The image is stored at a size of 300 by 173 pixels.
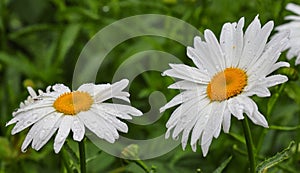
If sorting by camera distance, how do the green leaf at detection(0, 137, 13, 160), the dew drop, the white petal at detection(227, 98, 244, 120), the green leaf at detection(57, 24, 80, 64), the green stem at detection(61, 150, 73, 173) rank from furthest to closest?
the green leaf at detection(57, 24, 80, 64) → the green leaf at detection(0, 137, 13, 160) → the green stem at detection(61, 150, 73, 173) → the dew drop → the white petal at detection(227, 98, 244, 120)

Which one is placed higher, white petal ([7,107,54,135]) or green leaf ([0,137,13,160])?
green leaf ([0,137,13,160])

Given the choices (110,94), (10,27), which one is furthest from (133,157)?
(10,27)

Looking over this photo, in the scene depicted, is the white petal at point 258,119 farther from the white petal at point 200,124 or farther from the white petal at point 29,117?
the white petal at point 29,117

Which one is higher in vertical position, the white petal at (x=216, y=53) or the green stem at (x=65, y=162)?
the white petal at (x=216, y=53)

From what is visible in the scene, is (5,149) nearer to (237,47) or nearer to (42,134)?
(42,134)

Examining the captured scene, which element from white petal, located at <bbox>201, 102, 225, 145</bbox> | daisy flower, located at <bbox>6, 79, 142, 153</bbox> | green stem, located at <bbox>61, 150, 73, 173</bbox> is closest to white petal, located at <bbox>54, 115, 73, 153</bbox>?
daisy flower, located at <bbox>6, 79, 142, 153</bbox>

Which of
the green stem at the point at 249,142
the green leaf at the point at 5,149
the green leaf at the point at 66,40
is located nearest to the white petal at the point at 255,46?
the green stem at the point at 249,142

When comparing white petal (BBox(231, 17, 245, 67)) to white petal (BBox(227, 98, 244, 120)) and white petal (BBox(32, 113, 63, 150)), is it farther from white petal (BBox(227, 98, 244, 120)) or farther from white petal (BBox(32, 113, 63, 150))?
white petal (BBox(32, 113, 63, 150))

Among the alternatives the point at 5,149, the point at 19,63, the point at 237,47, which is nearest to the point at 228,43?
the point at 237,47
